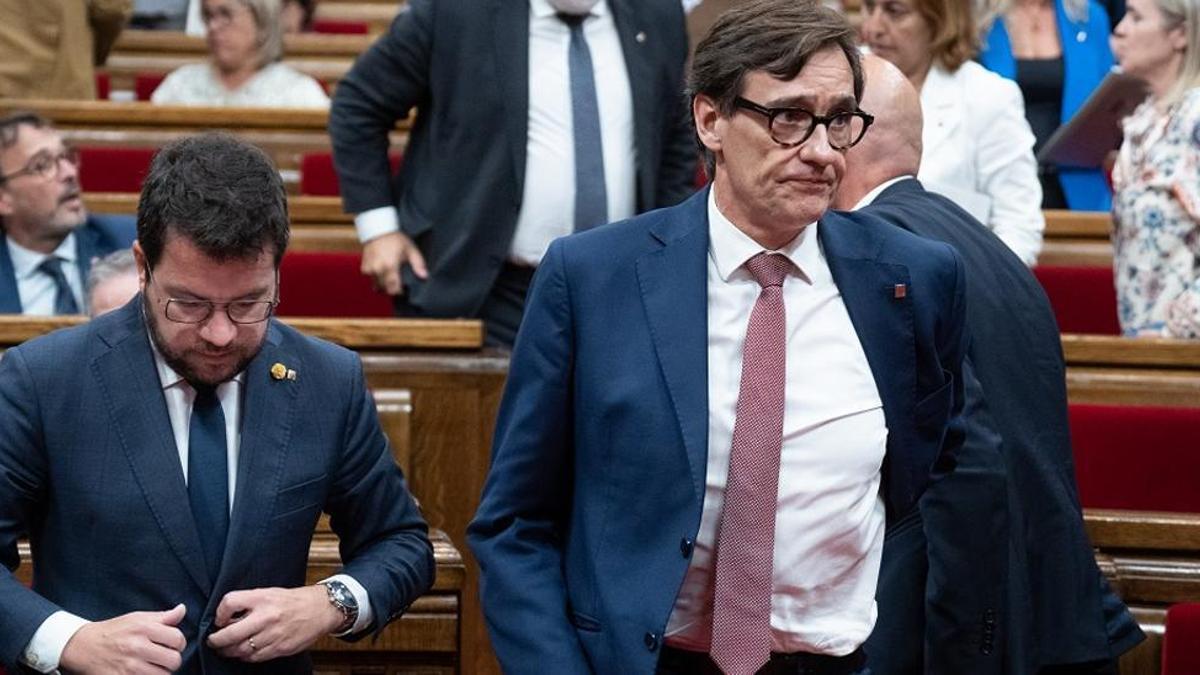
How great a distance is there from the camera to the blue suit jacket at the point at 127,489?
1.95 m

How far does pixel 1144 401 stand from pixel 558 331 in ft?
5.69

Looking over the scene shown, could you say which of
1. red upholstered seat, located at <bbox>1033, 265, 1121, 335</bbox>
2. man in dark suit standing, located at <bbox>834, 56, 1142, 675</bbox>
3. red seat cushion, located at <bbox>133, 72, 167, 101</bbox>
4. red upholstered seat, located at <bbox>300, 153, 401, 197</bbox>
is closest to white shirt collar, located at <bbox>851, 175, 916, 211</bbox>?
man in dark suit standing, located at <bbox>834, 56, 1142, 675</bbox>

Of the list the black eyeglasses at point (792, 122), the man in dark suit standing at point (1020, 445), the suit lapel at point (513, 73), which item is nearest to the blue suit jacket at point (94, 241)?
the suit lapel at point (513, 73)

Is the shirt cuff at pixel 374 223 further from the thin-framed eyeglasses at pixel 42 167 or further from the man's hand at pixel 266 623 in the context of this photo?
the man's hand at pixel 266 623

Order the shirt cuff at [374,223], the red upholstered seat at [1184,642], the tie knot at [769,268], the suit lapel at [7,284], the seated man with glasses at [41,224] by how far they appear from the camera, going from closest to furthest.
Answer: the tie knot at [769,268] → the red upholstered seat at [1184,642] → the shirt cuff at [374,223] → the suit lapel at [7,284] → the seated man with glasses at [41,224]

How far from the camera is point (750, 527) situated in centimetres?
191

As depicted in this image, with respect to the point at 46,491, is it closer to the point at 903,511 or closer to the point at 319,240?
the point at 903,511

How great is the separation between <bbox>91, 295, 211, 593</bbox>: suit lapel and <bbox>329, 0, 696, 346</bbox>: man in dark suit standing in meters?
1.59

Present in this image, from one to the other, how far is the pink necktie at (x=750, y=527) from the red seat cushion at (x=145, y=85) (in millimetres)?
4638

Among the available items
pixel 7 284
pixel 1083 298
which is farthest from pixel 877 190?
pixel 7 284

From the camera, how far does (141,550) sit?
195 centimetres

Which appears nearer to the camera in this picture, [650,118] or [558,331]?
[558,331]

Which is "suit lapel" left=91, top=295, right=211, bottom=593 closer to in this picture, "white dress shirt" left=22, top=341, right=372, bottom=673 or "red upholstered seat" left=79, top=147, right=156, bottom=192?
"white dress shirt" left=22, top=341, right=372, bottom=673

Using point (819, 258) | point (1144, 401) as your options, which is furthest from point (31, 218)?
point (819, 258)
